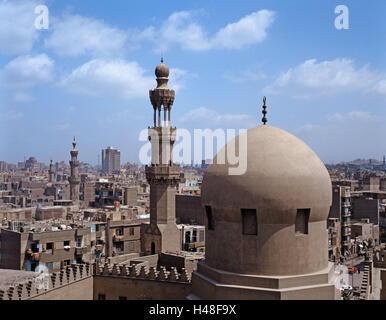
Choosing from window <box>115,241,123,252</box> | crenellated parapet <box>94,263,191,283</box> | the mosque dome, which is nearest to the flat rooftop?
crenellated parapet <box>94,263,191,283</box>

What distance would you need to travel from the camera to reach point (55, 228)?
99.2 ft

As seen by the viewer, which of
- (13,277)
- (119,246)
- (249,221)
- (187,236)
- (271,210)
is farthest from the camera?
(187,236)

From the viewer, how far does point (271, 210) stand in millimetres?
Result: 9766

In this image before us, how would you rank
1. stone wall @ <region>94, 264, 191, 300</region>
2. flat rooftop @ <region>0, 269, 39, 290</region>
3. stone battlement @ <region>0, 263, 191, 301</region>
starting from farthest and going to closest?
1. stone wall @ <region>94, 264, 191, 300</region>
2. flat rooftop @ <region>0, 269, 39, 290</region>
3. stone battlement @ <region>0, 263, 191, 301</region>

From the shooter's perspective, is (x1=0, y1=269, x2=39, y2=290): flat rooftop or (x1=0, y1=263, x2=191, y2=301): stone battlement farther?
(x1=0, y1=269, x2=39, y2=290): flat rooftop

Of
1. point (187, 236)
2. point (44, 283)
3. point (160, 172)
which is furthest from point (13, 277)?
point (187, 236)

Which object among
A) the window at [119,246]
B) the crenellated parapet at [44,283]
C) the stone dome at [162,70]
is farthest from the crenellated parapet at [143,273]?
the window at [119,246]

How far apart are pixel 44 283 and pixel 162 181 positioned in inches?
427

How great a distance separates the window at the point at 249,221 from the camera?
9.99 m

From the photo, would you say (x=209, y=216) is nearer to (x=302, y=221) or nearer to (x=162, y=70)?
(x=302, y=221)

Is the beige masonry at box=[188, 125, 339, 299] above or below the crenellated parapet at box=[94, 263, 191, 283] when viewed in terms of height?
above

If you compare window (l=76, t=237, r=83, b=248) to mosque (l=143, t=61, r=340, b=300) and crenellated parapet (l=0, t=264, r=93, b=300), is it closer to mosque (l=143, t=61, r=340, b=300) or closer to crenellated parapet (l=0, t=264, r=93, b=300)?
crenellated parapet (l=0, t=264, r=93, b=300)

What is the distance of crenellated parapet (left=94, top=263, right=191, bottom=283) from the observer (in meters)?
16.7

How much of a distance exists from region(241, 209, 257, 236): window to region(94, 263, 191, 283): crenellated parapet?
7162mm
